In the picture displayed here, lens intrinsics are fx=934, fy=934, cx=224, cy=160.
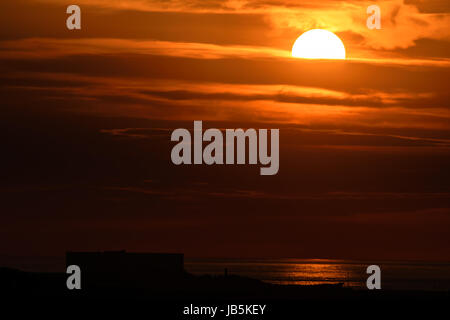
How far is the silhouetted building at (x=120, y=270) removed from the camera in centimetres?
7662

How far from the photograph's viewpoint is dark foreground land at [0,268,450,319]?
6333 centimetres

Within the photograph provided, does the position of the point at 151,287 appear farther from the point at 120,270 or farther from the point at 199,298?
the point at 199,298

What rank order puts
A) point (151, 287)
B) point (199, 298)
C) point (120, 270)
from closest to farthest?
point (199, 298) → point (151, 287) → point (120, 270)

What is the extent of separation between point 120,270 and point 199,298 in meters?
9.68

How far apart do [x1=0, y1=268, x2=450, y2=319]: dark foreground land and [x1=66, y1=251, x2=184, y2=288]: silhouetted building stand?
0.23 metres

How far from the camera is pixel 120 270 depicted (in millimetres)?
77562

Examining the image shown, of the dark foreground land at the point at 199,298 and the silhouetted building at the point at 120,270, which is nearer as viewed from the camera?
the dark foreground land at the point at 199,298

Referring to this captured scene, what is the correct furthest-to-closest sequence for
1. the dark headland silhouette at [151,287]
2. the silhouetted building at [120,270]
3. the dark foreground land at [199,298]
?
the silhouetted building at [120,270], the dark headland silhouette at [151,287], the dark foreground land at [199,298]

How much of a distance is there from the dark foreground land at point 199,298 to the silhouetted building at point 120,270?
227 mm

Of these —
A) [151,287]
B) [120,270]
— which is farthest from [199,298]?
[120,270]
